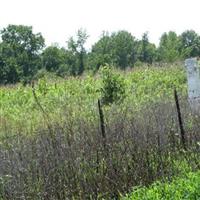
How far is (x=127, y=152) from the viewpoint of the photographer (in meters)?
8.60

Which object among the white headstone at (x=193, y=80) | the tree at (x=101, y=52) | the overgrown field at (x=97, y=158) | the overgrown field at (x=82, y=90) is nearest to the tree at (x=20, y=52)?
the tree at (x=101, y=52)

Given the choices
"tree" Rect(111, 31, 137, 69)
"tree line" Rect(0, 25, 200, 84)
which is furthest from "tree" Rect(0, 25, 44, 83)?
"tree" Rect(111, 31, 137, 69)

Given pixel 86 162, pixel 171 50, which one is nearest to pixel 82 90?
pixel 86 162

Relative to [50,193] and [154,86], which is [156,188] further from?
[154,86]

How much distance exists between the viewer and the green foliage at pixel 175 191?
6.07 m

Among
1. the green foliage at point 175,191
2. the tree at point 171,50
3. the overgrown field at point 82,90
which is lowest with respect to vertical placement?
the green foliage at point 175,191

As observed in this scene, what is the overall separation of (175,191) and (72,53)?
193 feet

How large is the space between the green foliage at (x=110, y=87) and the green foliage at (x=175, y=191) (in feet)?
40.7

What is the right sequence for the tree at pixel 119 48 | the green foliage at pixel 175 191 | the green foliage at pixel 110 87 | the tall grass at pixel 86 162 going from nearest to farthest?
the green foliage at pixel 175 191
the tall grass at pixel 86 162
the green foliage at pixel 110 87
the tree at pixel 119 48

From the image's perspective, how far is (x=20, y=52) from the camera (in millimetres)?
61281

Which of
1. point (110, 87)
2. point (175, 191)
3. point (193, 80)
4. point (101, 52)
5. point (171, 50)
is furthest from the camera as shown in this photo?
point (101, 52)

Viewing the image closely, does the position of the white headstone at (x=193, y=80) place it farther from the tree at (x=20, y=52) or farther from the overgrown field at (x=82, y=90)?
the tree at (x=20, y=52)

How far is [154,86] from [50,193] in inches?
738

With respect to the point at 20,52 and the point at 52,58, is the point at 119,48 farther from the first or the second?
the point at 20,52
